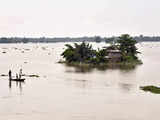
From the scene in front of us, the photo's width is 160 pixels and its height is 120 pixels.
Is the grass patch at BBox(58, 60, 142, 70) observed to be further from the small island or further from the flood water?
the flood water

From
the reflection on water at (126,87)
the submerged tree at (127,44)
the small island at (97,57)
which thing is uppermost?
the submerged tree at (127,44)

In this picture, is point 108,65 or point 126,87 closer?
point 126,87

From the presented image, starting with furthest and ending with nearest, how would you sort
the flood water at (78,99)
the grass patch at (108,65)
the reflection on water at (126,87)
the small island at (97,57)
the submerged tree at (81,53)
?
1. the submerged tree at (81,53)
2. the small island at (97,57)
3. the grass patch at (108,65)
4. the reflection on water at (126,87)
5. the flood water at (78,99)

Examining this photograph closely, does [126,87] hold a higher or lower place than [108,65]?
lower

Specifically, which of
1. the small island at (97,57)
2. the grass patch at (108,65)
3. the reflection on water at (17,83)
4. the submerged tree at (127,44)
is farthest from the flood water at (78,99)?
the submerged tree at (127,44)

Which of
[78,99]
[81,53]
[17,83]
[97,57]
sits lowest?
[78,99]

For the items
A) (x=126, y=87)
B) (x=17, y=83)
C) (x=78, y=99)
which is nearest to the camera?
(x=78, y=99)

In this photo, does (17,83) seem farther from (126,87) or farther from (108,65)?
(108,65)

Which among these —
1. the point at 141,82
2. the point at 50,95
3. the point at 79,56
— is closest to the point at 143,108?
the point at 50,95

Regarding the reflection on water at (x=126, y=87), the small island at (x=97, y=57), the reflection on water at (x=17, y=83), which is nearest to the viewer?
the reflection on water at (x=126, y=87)

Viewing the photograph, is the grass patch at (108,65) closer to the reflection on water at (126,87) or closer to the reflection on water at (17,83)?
the reflection on water at (126,87)

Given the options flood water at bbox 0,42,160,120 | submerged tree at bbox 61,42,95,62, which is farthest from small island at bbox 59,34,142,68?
flood water at bbox 0,42,160,120

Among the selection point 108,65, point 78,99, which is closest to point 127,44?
point 108,65

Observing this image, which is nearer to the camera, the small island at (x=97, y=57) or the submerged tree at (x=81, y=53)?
the small island at (x=97, y=57)
